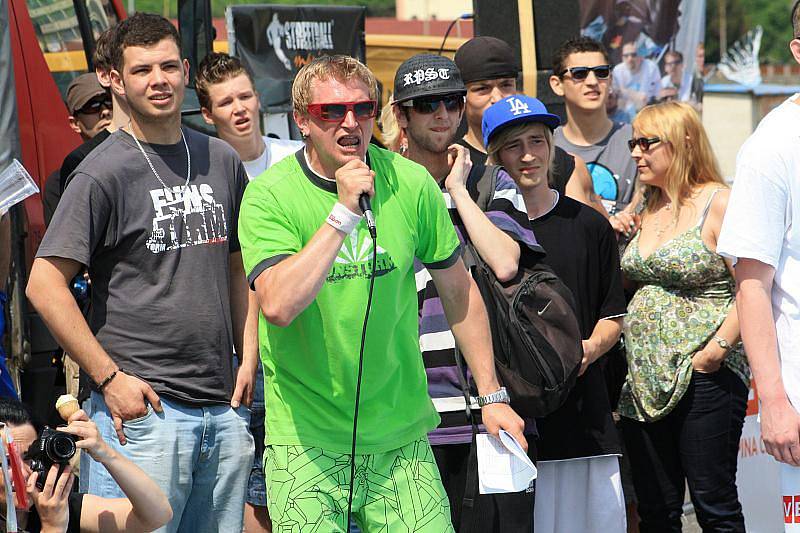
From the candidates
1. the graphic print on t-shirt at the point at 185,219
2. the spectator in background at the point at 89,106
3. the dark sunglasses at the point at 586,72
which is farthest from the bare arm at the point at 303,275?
the dark sunglasses at the point at 586,72

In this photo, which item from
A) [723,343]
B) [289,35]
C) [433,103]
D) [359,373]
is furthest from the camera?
[289,35]

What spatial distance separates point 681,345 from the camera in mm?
5137

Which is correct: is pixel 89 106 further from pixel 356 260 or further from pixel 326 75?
pixel 356 260

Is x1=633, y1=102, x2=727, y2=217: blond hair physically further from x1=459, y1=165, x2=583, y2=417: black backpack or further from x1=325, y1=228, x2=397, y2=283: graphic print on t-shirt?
x1=325, y1=228, x2=397, y2=283: graphic print on t-shirt

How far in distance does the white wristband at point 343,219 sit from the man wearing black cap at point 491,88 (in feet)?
7.31

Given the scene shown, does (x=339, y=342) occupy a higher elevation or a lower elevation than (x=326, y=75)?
lower

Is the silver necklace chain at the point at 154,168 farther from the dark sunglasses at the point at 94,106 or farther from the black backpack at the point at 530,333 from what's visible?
the dark sunglasses at the point at 94,106

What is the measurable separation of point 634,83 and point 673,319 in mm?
4989

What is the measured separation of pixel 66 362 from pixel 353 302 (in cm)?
199

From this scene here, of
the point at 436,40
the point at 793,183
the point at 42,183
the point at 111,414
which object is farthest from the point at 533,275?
the point at 436,40

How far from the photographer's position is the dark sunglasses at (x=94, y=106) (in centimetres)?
579

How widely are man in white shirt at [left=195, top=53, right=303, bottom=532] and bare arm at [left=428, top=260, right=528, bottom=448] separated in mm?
1567

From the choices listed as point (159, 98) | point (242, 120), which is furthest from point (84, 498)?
point (242, 120)

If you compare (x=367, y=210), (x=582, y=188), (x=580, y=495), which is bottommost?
(x=580, y=495)
